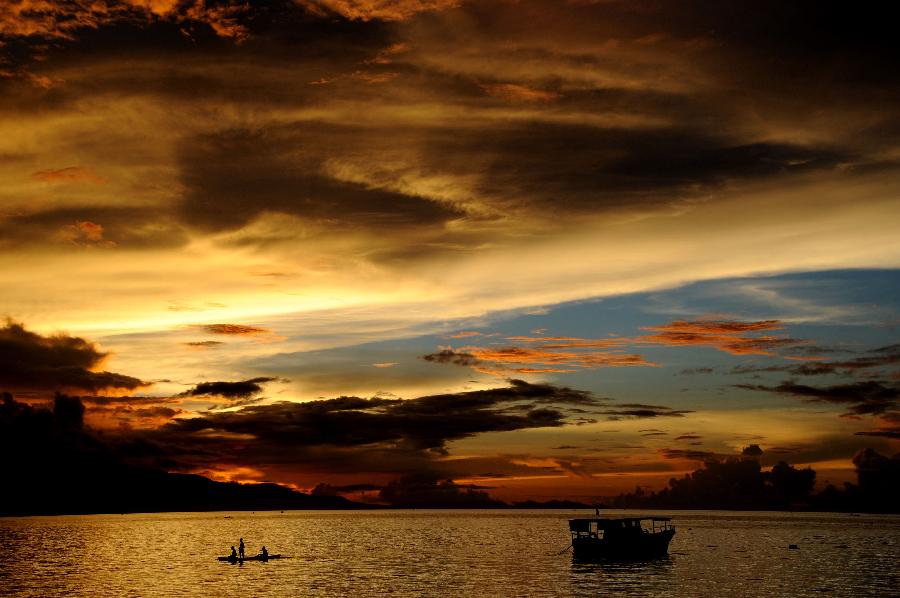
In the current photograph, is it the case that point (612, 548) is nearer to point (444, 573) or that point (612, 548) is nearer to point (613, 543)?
point (613, 543)

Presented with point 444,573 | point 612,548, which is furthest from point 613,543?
point 444,573

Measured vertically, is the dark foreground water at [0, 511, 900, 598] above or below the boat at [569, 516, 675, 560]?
below

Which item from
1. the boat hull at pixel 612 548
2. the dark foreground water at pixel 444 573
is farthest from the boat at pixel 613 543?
the dark foreground water at pixel 444 573

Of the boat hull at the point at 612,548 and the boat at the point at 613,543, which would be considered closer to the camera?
the boat at the point at 613,543

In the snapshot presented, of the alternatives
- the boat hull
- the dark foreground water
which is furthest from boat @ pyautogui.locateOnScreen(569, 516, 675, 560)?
the dark foreground water

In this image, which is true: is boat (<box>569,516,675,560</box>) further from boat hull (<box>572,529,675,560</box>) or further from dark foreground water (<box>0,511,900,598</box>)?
dark foreground water (<box>0,511,900,598</box>)

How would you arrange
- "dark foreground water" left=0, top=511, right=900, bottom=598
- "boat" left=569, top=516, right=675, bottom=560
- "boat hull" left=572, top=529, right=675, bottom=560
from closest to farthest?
"dark foreground water" left=0, top=511, right=900, bottom=598
"boat" left=569, top=516, right=675, bottom=560
"boat hull" left=572, top=529, right=675, bottom=560

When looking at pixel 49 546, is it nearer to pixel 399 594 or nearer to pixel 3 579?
pixel 3 579

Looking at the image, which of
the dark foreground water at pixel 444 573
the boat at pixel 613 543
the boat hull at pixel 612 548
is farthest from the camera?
the boat hull at pixel 612 548

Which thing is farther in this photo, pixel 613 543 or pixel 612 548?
pixel 612 548

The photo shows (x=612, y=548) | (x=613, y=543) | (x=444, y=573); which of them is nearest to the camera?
(x=444, y=573)

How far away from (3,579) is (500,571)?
6715cm

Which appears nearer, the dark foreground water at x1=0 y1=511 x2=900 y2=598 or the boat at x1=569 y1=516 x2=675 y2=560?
the dark foreground water at x1=0 y1=511 x2=900 y2=598

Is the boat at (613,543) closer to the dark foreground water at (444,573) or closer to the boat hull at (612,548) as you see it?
the boat hull at (612,548)
